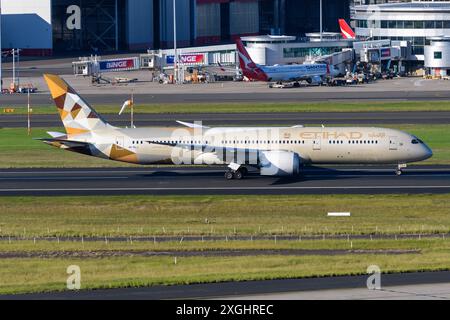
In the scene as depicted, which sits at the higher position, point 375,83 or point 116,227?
point 375,83

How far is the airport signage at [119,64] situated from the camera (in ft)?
585

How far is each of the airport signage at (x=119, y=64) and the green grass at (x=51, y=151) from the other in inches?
2666

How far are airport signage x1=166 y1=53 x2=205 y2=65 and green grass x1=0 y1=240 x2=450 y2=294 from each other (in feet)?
426

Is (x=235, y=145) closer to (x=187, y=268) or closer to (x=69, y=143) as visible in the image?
(x=69, y=143)

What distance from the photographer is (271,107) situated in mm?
131250

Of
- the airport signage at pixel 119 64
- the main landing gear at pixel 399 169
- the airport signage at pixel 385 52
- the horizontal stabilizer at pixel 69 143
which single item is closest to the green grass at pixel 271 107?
the airport signage at pixel 119 64

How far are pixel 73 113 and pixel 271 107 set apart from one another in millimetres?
52766

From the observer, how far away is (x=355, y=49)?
616 ft

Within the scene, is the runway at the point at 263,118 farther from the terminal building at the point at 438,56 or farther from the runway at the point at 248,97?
the terminal building at the point at 438,56

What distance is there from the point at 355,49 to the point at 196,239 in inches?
5208

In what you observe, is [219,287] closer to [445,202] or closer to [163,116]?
[445,202]

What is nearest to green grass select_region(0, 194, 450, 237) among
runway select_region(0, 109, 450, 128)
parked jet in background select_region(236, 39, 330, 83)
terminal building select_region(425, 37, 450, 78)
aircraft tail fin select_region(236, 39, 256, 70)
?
runway select_region(0, 109, 450, 128)

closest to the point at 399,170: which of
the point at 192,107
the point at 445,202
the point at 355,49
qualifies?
the point at 445,202

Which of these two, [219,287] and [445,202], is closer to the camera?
[219,287]
